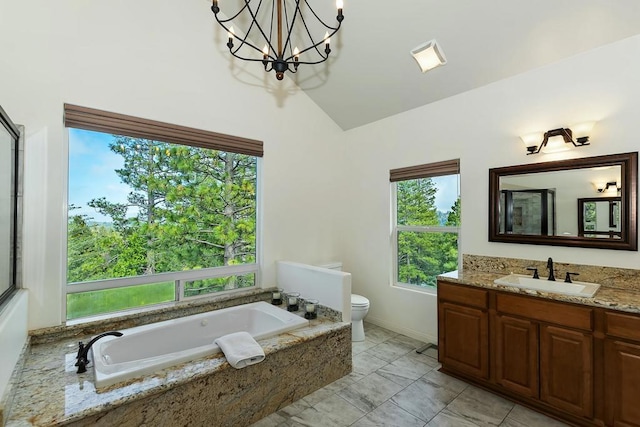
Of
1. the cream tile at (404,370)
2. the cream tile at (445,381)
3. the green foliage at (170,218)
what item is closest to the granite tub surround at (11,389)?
the green foliage at (170,218)

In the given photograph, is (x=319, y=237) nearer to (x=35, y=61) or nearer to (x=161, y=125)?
(x=161, y=125)

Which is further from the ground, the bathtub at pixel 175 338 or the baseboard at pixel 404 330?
the bathtub at pixel 175 338

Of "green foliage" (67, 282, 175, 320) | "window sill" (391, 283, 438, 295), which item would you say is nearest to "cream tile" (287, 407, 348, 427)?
"green foliage" (67, 282, 175, 320)

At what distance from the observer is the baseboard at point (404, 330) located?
3.26 meters

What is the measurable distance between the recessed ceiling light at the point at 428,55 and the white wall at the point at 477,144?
480 mm

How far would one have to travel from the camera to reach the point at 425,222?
349 cm

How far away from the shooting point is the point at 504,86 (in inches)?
108

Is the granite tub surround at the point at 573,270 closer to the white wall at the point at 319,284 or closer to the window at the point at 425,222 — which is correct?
the window at the point at 425,222

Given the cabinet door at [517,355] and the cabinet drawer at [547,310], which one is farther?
the cabinet door at [517,355]

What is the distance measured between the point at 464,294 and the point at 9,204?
3.34 metres

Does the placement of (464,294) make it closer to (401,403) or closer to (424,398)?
(424,398)

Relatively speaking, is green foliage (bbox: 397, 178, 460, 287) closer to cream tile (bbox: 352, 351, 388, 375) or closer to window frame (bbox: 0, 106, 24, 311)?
cream tile (bbox: 352, 351, 388, 375)

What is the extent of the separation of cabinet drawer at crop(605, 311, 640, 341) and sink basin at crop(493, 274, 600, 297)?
19 centimetres

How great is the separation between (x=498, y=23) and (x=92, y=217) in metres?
3.61
